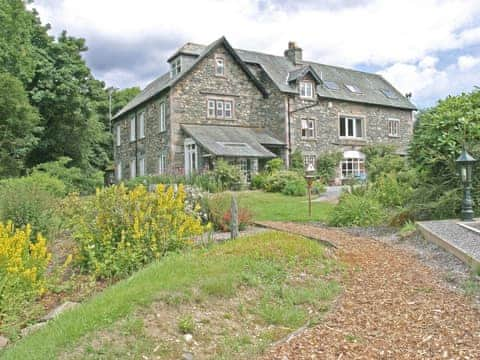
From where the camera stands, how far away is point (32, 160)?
93.5ft

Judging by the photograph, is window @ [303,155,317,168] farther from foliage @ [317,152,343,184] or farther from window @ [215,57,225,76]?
window @ [215,57,225,76]

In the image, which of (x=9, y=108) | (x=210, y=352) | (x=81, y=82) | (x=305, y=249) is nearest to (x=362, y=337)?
(x=210, y=352)

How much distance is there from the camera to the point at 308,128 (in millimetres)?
27172

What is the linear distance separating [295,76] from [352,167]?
720 centimetres

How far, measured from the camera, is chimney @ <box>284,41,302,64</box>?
30281mm

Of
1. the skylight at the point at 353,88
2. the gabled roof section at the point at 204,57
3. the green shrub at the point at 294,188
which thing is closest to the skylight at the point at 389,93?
the skylight at the point at 353,88

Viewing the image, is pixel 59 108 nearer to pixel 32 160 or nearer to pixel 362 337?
pixel 32 160

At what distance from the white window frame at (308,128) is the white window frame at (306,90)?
1.46m

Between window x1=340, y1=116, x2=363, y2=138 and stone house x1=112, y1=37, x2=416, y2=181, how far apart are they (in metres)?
0.07

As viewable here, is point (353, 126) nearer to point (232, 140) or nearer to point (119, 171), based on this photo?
point (232, 140)

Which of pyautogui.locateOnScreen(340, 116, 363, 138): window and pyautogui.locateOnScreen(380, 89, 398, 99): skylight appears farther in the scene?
pyautogui.locateOnScreen(380, 89, 398, 99): skylight

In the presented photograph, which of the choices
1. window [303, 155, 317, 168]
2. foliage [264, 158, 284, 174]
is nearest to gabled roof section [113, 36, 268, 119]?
window [303, 155, 317, 168]

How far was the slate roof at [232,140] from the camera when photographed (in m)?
21.5

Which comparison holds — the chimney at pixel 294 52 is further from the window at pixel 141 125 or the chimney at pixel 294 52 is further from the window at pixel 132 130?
the window at pixel 132 130
